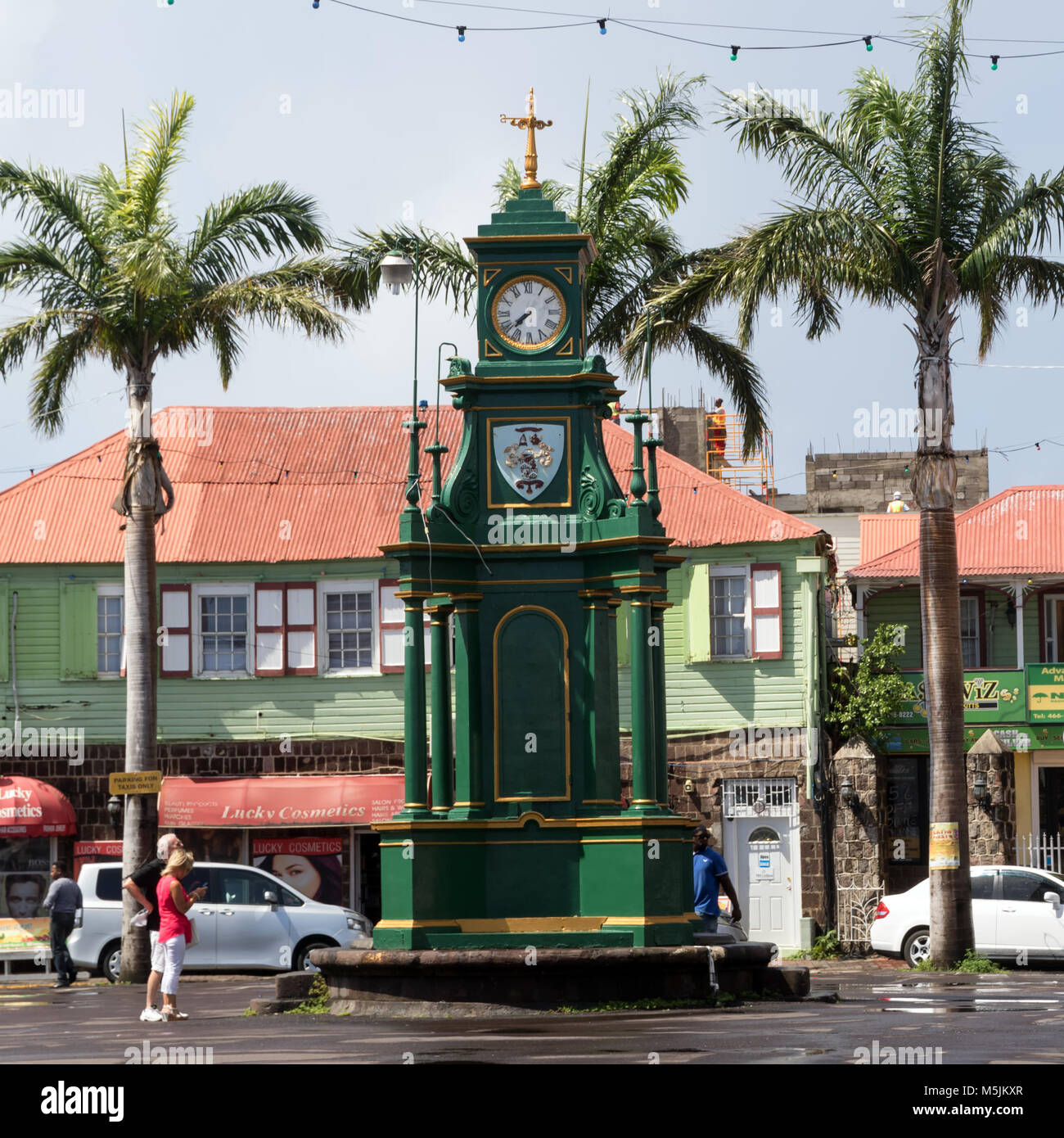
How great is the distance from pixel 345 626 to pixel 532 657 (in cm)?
1619

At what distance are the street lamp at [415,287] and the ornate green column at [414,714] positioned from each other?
3.13 ft

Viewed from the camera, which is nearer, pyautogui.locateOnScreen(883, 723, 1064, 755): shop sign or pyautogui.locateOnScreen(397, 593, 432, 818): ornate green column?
pyautogui.locateOnScreen(397, 593, 432, 818): ornate green column

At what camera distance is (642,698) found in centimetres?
1825

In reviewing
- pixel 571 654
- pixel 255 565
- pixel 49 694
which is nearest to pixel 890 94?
pixel 571 654

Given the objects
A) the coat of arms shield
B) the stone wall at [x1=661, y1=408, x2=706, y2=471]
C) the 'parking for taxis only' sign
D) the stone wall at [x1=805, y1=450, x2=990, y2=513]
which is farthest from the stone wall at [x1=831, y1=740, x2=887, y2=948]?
the stone wall at [x1=805, y1=450, x2=990, y2=513]

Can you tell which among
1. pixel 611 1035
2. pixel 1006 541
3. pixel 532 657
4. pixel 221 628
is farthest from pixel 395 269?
pixel 1006 541

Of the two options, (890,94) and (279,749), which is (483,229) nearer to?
(890,94)

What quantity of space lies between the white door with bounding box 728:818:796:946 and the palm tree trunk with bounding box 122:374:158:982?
10.3m

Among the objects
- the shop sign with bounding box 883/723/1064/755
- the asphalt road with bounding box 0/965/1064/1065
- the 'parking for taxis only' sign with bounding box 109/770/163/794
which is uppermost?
the shop sign with bounding box 883/723/1064/755

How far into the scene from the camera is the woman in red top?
17.1 metres

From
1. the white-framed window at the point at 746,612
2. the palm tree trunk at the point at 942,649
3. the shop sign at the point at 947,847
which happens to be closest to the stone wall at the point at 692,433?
the white-framed window at the point at 746,612

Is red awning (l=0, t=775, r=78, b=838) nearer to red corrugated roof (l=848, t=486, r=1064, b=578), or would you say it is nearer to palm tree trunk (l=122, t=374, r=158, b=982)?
palm tree trunk (l=122, t=374, r=158, b=982)

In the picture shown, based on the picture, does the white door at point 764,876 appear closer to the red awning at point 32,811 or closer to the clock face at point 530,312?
the red awning at point 32,811
